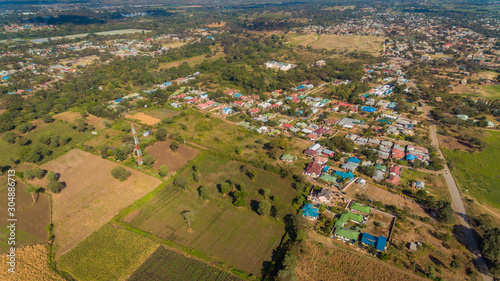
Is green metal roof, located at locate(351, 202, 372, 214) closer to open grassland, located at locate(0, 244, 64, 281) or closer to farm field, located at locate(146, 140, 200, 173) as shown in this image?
farm field, located at locate(146, 140, 200, 173)

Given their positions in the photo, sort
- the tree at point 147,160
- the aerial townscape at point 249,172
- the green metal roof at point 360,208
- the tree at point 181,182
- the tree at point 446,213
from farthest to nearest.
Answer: the tree at point 147,160, the tree at point 181,182, the green metal roof at point 360,208, the tree at point 446,213, the aerial townscape at point 249,172

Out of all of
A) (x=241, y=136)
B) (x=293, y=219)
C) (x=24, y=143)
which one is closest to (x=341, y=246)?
(x=293, y=219)

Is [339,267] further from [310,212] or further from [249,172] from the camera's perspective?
[249,172]

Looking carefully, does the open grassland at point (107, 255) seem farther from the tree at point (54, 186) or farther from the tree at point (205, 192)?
the tree at point (54, 186)

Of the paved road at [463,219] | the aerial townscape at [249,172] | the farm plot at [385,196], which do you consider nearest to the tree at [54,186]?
the aerial townscape at [249,172]

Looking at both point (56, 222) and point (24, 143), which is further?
point (24, 143)

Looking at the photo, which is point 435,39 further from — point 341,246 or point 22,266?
point 22,266
